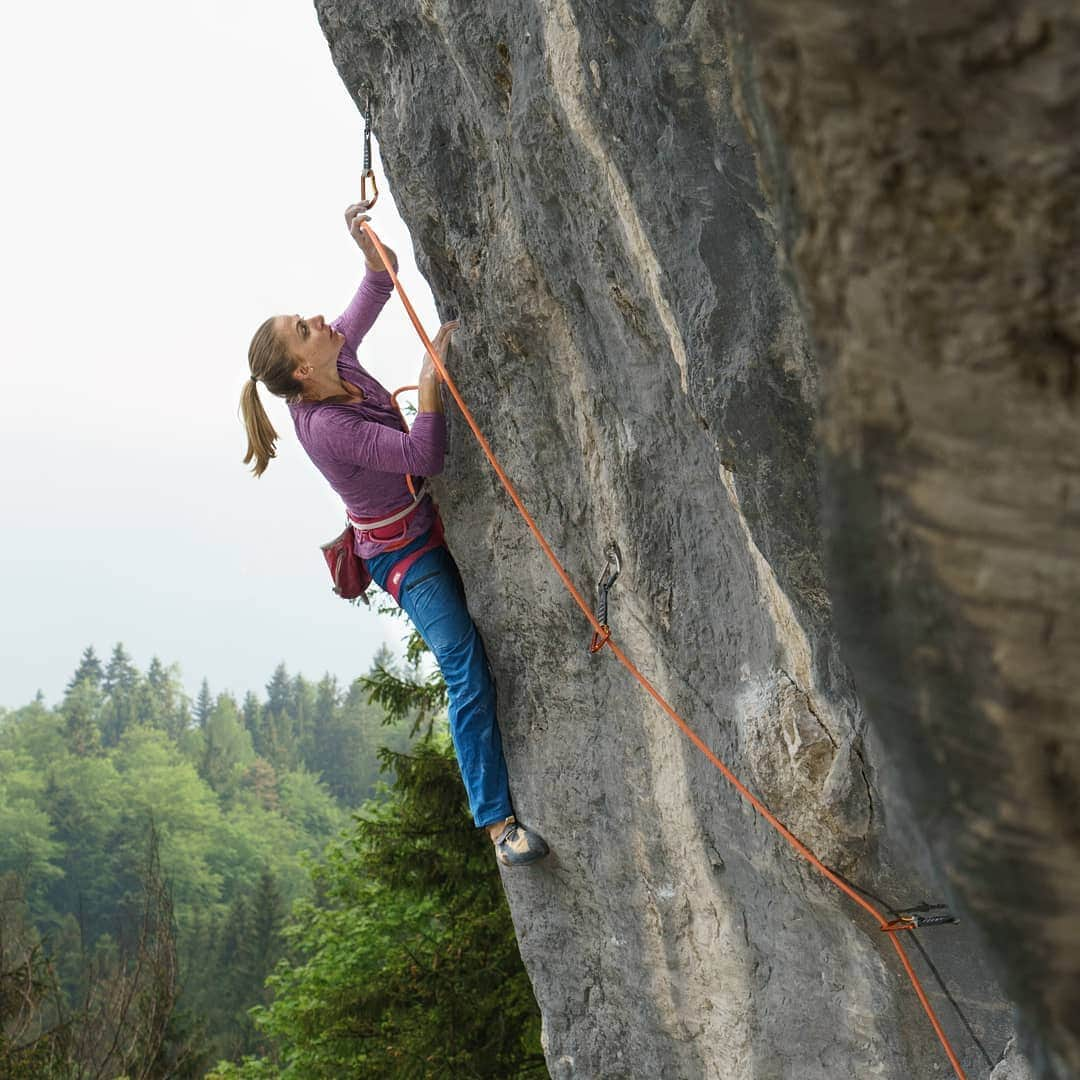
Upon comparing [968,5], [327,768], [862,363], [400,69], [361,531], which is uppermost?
[327,768]

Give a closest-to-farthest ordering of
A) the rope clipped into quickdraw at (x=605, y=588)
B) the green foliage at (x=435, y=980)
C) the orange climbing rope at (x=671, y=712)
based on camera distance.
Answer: the orange climbing rope at (x=671, y=712)
the rope clipped into quickdraw at (x=605, y=588)
the green foliage at (x=435, y=980)

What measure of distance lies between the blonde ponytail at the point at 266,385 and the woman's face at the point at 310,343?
0.09ft

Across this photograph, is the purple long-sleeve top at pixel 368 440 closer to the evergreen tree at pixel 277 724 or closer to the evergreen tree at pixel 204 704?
the evergreen tree at pixel 277 724

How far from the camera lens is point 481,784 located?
5.26m

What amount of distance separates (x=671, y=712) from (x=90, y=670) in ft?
341

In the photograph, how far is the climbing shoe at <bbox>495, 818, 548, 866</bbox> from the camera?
5082 millimetres

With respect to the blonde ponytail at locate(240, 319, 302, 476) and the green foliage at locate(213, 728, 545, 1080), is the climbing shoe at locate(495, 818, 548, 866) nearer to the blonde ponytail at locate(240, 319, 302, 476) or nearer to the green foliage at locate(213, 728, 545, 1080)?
the blonde ponytail at locate(240, 319, 302, 476)

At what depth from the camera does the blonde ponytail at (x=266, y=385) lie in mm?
4746

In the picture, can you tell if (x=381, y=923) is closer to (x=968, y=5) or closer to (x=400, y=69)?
(x=400, y=69)

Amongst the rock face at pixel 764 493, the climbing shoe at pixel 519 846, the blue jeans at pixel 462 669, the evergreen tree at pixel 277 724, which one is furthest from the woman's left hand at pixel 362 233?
the evergreen tree at pixel 277 724

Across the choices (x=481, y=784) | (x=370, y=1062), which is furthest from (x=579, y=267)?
(x=370, y=1062)

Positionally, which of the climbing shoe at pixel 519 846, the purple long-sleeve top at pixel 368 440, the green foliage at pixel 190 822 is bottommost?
the climbing shoe at pixel 519 846

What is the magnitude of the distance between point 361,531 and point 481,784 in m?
1.24

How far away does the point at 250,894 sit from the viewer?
54.6 metres
